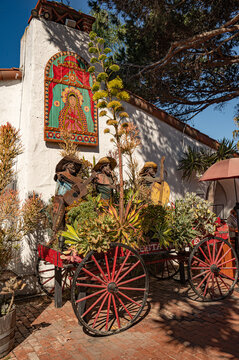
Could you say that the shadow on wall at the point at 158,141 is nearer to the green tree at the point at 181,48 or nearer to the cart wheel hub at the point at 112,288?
the green tree at the point at 181,48

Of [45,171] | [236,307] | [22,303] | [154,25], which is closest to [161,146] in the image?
[154,25]

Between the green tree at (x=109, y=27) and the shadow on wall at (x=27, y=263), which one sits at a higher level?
the green tree at (x=109, y=27)

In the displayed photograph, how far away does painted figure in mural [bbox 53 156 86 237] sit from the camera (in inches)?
182

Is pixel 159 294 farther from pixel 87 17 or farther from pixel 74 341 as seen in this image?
pixel 87 17

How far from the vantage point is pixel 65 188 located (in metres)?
4.95

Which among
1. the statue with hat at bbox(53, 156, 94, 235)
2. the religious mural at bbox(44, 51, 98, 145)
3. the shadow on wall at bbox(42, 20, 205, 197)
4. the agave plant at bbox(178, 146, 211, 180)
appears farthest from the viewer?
the agave plant at bbox(178, 146, 211, 180)

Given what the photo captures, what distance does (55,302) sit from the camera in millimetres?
4590

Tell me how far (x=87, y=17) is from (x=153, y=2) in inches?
69.7

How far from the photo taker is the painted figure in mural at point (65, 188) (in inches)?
182

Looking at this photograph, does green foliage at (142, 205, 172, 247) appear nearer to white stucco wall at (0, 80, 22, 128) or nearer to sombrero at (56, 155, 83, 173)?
sombrero at (56, 155, 83, 173)

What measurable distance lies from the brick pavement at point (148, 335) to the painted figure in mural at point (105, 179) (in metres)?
2.05

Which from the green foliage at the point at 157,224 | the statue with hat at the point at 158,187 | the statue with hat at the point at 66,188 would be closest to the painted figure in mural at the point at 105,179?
the statue with hat at the point at 66,188

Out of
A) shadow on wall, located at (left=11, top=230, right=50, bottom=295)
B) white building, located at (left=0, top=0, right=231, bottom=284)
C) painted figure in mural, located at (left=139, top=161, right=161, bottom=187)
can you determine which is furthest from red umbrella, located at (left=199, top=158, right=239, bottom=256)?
→ shadow on wall, located at (left=11, top=230, right=50, bottom=295)


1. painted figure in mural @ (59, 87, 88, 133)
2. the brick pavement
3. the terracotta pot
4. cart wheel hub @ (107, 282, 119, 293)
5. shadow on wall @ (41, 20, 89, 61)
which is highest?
shadow on wall @ (41, 20, 89, 61)
